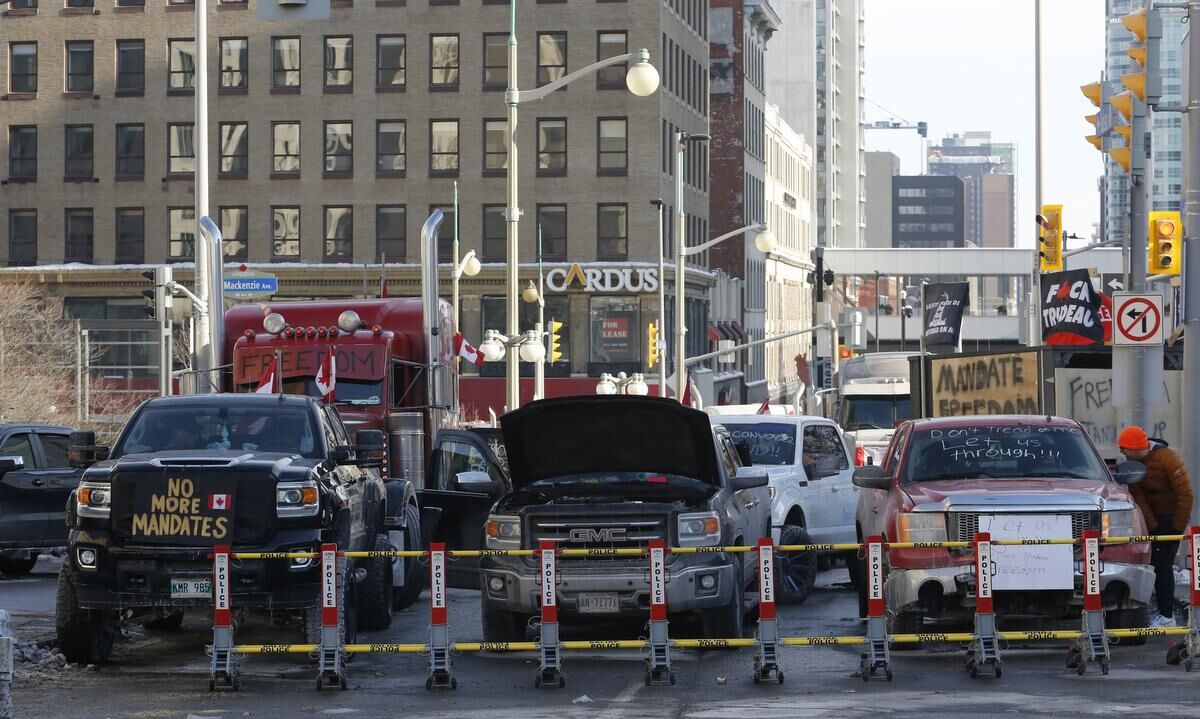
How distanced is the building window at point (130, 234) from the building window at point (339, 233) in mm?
7115

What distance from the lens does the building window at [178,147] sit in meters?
72.5

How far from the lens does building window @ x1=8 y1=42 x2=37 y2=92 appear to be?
73062mm

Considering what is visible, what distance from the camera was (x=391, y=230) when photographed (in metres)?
71.9

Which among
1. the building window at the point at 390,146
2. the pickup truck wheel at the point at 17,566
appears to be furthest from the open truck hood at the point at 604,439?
the building window at the point at 390,146

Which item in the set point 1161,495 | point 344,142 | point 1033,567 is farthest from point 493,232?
point 1033,567

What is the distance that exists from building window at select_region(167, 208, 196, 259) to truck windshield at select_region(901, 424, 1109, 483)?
5997cm

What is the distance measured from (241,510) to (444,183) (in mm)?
58386

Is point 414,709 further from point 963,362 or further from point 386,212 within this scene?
point 386,212

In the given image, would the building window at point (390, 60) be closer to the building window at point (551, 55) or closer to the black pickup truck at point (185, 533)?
the building window at point (551, 55)

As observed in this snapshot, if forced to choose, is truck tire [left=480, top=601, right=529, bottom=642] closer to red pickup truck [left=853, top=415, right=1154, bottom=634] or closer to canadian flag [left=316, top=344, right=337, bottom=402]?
red pickup truck [left=853, top=415, right=1154, bottom=634]

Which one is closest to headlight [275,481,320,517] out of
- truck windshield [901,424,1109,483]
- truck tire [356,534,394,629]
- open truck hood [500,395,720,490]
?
open truck hood [500,395,720,490]

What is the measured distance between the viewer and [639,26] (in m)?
70.4

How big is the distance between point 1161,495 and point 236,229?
59.5 meters

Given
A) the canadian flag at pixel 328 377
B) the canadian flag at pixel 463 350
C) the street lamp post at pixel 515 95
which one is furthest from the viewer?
the street lamp post at pixel 515 95
